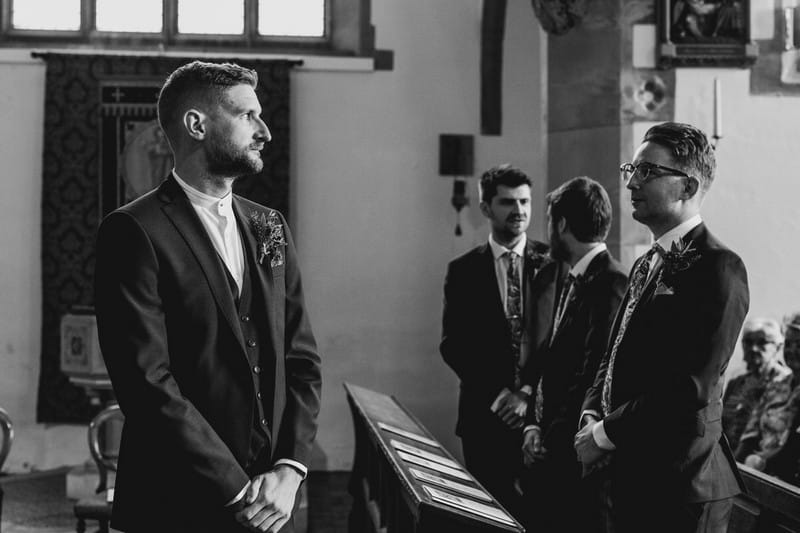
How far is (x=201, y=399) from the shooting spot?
1.89 m

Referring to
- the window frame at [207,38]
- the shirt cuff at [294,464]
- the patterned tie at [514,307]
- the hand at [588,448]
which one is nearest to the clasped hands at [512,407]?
the patterned tie at [514,307]

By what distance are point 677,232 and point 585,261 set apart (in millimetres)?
760

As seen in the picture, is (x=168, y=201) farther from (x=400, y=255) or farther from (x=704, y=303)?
(x=400, y=255)

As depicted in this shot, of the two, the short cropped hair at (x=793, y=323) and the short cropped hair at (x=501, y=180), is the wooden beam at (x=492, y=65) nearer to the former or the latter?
the short cropped hair at (x=501, y=180)

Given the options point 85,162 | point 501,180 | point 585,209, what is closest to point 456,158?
point 85,162

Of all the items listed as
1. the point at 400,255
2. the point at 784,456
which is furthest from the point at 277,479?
the point at 400,255

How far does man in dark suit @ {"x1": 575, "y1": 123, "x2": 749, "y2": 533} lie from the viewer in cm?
221

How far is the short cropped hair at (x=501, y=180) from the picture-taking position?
13.0 ft

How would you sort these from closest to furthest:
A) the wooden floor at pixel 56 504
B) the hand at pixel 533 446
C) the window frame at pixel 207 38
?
the hand at pixel 533 446, the wooden floor at pixel 56 504, the window frame at pixel 207 38

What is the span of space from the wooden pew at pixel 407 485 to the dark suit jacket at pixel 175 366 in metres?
0.49

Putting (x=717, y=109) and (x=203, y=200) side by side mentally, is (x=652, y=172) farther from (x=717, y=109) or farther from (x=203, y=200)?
(x=717, y=109)

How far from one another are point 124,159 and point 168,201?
4935 millimetres

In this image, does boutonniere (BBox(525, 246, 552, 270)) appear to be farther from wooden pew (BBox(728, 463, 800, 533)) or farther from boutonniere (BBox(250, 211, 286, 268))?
boutonniere (BBox(250, 211, 286, 268))

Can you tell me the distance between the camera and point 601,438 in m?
2.38
